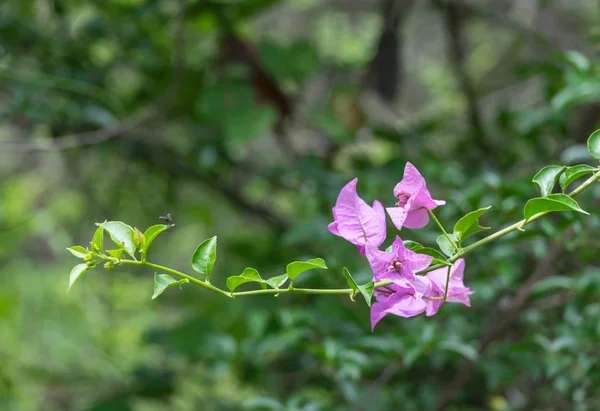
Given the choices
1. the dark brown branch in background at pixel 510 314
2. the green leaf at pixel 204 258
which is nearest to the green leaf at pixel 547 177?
the green leaf at pixel 204 258

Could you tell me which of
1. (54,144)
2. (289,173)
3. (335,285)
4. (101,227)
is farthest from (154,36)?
(101,227)

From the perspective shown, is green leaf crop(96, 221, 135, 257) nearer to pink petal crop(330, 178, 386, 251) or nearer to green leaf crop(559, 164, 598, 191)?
pink petal crop(330, 178, 386, 251)

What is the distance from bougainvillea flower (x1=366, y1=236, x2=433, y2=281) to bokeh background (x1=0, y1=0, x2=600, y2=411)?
0.34 meters

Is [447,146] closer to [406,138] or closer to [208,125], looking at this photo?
[406,138]

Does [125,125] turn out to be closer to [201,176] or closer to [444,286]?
[201,176]

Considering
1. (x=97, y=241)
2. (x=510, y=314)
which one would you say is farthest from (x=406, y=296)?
(x=510, y=314)

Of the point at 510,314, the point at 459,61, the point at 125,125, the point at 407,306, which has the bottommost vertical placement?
the point at 407,306

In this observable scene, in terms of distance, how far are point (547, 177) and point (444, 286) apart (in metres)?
0.11

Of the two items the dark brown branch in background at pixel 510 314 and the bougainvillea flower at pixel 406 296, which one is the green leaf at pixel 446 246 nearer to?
the bougainvillea flower at pixel 406 296

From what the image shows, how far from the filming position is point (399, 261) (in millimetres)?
407

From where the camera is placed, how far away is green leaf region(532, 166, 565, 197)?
0.43 meters

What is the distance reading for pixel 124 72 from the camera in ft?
4.63

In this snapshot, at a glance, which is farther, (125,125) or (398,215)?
(125,125)

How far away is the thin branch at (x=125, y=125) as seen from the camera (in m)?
1.09
